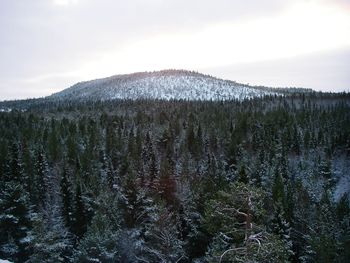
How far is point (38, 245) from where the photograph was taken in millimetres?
33438

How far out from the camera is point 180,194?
61.6 metres

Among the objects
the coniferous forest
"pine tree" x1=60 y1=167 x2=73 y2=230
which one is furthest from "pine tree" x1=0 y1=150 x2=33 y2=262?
"pine tree" x1=60 y1=167 x2=73 y2=230

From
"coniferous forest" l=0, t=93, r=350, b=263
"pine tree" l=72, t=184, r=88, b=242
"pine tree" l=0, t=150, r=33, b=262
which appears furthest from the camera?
"pine tree" l=72, t=184, r=88, b=242

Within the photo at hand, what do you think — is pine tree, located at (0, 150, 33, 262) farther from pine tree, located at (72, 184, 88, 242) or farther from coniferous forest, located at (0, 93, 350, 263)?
pine tree, located at (72, 184, 88, 242)

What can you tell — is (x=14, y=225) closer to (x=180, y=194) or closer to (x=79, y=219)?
(x=79, y=219)

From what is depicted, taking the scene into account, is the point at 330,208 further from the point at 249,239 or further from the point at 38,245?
the point at 249,239

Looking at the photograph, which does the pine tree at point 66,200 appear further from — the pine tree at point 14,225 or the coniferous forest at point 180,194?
the pine tree at point 14,225

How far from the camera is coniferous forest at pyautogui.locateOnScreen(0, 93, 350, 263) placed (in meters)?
28.1

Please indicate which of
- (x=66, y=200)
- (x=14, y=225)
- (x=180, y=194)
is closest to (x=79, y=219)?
(x=66, y=200)

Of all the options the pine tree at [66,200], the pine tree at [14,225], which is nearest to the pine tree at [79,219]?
the pine tree at [66,200]

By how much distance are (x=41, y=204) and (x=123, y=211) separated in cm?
2170

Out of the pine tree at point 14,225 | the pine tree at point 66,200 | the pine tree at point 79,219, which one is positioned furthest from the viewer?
the pine tree at point 66,200

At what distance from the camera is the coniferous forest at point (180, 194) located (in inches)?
1108

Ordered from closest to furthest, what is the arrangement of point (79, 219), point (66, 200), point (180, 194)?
point (79, 219), point (66, 200), point (180, 194)
